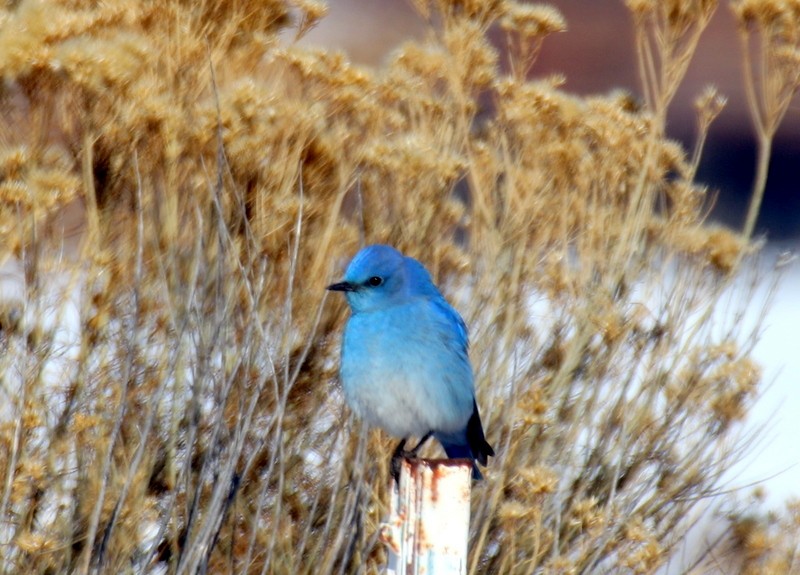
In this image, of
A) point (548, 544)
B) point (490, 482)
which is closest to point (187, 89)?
point (490, 482)

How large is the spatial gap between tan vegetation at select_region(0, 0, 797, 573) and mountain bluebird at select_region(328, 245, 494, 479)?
14 cm

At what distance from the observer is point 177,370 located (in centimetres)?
378

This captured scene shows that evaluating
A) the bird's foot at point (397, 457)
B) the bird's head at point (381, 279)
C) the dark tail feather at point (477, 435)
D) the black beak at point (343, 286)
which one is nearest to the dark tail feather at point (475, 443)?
the dark tail feather at point (477, 435)

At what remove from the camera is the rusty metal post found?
261 cm

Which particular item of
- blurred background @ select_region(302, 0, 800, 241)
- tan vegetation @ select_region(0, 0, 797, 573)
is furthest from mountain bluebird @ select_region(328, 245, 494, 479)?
blurred background @ select_region(302, 0, 800, 241)

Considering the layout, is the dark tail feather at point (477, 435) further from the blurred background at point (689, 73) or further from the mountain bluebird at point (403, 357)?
the blurred background at point (689, 73)

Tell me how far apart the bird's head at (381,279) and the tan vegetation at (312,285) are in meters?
0.15

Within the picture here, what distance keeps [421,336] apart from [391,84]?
1.01 m

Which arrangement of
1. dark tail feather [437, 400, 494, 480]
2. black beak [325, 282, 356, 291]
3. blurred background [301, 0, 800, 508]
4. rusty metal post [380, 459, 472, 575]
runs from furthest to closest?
blurred background [301, 0, 800, 508], dark tail feather [437, 400, 494, 480], black beak [325, 282, 356, 291], rusty metal post [380, 459, 472, 575]

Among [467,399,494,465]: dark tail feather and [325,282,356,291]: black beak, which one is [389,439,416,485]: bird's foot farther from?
[325,282,356,291]: black beak

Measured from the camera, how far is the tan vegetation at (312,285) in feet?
11.7

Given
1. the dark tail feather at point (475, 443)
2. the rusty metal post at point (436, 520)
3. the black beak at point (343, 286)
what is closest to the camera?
the rusty metal post at point (436, 520)

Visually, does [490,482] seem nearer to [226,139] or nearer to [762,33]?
[226,139]

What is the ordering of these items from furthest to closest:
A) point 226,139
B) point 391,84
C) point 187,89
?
point 391,84, point 187,89, point 226,139
